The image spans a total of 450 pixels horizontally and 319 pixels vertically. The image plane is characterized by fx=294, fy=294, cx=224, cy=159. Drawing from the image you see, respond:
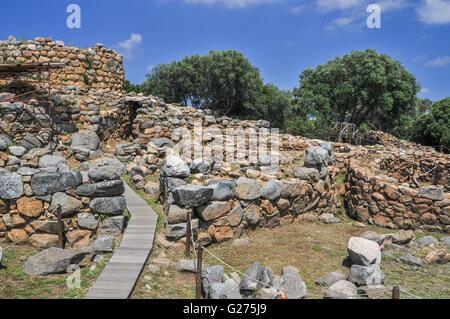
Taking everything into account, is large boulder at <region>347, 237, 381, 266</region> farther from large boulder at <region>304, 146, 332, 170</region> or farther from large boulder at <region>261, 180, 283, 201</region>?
large boulder at <region>304, 146, 332, 170</region>

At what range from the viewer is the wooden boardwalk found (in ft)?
15.0

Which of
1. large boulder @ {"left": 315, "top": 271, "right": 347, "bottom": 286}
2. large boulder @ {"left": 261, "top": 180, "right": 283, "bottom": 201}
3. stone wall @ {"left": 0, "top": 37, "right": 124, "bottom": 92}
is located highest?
stone wall @ {"left": 0, "top": 37, "right": 124, "bottom": 92}

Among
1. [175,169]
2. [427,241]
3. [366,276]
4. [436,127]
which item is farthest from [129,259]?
[436,127]

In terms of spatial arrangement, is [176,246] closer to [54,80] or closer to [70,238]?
[70,238]

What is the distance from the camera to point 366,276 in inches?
217

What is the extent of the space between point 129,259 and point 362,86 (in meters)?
27.4

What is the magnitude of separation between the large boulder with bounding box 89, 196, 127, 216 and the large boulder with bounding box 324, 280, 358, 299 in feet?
15.7

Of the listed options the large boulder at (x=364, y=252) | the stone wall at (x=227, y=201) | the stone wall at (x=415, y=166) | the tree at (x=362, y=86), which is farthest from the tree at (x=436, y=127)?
the large boulder at (x=364, y=252)

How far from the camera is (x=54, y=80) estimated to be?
14984 mm

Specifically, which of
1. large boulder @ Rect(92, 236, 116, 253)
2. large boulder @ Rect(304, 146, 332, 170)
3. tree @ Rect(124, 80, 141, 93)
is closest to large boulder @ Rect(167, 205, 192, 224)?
large boulder @ Rect(92, 236, 116, 253)

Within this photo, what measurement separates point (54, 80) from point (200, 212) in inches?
492

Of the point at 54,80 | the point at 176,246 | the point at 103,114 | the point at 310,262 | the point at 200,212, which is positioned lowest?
the point at 310,262

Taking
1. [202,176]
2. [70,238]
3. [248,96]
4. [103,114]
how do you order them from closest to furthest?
1. [70,238]
2. [202,176]
3. [103,114]
4. [248,96]

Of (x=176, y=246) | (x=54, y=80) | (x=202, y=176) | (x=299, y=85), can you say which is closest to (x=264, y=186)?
(x=202, y=176)
